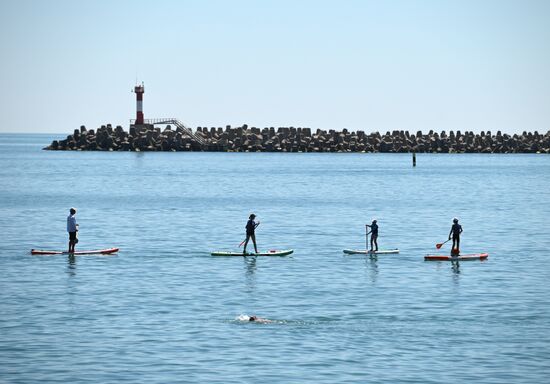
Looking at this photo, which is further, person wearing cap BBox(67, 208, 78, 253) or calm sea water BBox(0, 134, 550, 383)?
person wearing cap BBox(67, 208, 78, 253)

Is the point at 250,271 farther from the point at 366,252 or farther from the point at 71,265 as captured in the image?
the point at 71,265

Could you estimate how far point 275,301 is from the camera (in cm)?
4088

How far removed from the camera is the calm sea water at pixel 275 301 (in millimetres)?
30453

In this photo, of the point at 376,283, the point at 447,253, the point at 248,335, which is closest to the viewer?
the point at 248,335

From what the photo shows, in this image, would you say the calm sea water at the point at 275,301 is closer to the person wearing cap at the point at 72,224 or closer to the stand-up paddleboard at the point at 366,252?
the stand-up paddleboard at the point at 366,252

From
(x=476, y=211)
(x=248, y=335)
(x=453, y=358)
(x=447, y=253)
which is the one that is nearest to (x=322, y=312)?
(x=248, y=335)

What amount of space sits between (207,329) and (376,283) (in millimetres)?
12438

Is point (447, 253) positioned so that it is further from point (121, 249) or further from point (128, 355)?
point (128, 355)

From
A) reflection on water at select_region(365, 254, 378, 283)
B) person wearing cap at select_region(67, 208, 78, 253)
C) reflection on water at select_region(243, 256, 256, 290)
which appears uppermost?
person wearing cap at select_region(67, 208, 78, 253)

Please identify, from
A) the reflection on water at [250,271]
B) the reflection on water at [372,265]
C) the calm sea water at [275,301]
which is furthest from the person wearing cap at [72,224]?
the reflection on water at [372,265]

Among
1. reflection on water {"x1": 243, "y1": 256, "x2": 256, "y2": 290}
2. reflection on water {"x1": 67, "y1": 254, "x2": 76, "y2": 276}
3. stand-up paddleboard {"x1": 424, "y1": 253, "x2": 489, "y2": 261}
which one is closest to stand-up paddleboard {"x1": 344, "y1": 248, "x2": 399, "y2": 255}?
stand-up paddleboard {"x1": 424, "y1": 253, "x2": 489, "y2": 261}

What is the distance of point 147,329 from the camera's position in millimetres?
35219

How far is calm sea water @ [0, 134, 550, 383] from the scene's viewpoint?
30.5 m

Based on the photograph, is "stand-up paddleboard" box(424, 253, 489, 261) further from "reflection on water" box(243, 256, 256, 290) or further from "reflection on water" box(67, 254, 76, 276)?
"reflection on water" box(67, 254, 76, 276)
